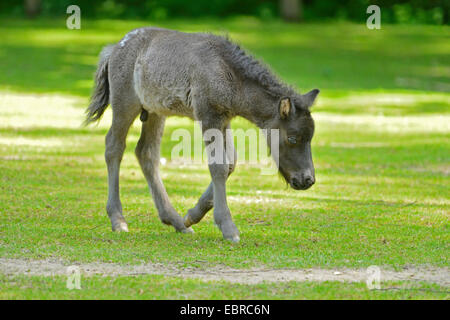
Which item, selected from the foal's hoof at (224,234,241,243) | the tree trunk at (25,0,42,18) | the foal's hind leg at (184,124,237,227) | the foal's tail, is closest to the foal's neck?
the foal's hind leg at (184,124,237,227)

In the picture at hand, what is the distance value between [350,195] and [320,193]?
0.50 meters

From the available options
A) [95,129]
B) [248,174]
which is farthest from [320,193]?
[95,129]

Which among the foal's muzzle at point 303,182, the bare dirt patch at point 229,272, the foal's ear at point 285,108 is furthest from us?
the foal's muzzle at point 303,182

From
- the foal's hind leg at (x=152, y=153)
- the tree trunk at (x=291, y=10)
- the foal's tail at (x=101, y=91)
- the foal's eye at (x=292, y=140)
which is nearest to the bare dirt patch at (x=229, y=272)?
the foal's eye at (x=292, y=140)

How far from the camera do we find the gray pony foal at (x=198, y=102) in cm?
961

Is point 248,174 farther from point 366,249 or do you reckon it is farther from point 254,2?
point 254,2

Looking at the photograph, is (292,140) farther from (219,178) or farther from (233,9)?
(233,9)

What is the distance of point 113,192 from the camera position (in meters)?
10.8

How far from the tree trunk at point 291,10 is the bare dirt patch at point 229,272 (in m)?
36.6

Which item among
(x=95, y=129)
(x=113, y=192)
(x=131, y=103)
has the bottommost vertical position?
(x=95, y=129)

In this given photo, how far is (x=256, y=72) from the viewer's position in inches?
386

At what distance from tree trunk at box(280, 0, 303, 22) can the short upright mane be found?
3492 cm

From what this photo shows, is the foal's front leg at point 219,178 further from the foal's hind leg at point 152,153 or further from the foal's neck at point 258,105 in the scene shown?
the foal's hind leg at point 152,153

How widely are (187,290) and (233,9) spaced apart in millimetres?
40957
